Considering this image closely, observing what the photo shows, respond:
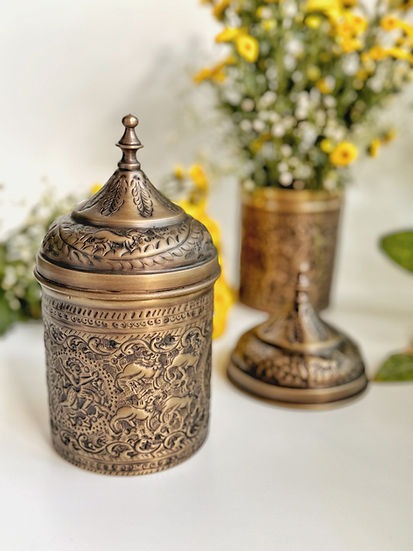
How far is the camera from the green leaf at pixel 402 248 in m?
1.03

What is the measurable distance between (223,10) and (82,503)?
0.74 meters

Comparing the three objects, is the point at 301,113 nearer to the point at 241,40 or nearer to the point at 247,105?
the point at 247,105

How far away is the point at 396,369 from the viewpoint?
98cm

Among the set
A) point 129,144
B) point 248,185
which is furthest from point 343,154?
point 129,144

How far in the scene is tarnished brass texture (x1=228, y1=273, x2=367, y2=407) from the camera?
0.88m

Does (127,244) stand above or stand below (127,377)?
above

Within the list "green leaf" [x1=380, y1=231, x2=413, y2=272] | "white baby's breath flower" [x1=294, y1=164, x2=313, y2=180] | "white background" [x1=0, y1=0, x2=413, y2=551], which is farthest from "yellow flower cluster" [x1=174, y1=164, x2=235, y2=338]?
"green leaf" [x1=380, y1=231, x2=413, y2=272]

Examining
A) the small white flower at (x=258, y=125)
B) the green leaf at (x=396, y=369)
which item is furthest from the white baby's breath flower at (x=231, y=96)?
the green leaf at (x=396, y=369)

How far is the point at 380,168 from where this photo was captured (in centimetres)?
134

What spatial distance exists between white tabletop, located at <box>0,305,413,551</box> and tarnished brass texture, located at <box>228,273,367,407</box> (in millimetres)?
23

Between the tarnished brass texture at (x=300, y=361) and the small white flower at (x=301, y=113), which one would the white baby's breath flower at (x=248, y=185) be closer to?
the small white flower at (x=301, y=113)

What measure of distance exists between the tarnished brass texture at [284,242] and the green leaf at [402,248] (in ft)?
0.47

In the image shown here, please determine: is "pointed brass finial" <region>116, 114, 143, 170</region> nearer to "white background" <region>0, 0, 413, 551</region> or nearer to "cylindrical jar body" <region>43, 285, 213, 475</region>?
"cylindrical jar body" <region>43, 285, 213, 475</region>

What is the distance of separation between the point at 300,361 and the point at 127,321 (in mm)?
284
